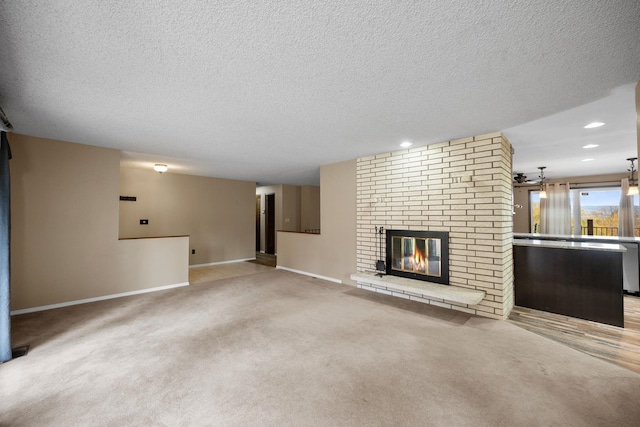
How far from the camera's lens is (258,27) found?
4.99ft

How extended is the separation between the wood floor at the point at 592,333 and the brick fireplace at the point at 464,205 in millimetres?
305

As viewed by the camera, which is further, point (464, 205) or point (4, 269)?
point (464, 205)

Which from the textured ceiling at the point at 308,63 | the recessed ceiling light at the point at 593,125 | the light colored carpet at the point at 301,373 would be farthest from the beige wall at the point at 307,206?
the recessed ceiling light at the point at 593,125

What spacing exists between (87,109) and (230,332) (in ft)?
9.45

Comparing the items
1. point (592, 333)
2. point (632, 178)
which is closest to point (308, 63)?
point (592, 333)

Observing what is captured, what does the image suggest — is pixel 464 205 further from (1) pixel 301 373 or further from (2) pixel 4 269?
(2) pixel 4 269

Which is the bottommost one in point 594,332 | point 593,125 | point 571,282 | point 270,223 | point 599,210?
Answer: point 594,332

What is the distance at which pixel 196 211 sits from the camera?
23.7 feet

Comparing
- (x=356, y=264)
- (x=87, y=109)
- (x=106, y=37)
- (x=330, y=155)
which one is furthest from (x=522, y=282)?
(x=87, y=109)

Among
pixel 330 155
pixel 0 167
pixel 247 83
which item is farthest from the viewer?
pixel 330 155

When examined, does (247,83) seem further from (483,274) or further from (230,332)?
(483,274)

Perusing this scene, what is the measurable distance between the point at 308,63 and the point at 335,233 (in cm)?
391

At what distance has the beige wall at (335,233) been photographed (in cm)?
518

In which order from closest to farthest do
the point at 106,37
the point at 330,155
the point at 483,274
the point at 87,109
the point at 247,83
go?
the point at 106,37 < the point at 247,83 < the point at 87,109 < the point at 483,274 < the point at 330,155
